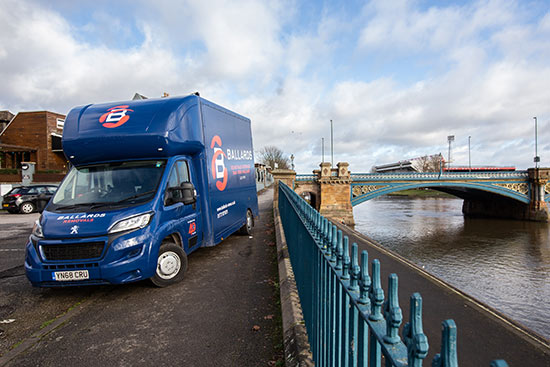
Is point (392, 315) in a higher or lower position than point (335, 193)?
higher

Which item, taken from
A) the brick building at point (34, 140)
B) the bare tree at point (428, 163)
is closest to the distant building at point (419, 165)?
the bare tree at point (428, 163)

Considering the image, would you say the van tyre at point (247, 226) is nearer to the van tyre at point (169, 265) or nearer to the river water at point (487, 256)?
the van tyre at point (169, 265)

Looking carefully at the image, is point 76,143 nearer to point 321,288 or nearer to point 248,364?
Answer: point 248,364

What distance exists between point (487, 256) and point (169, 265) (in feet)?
70.3

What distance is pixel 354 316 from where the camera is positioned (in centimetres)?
160

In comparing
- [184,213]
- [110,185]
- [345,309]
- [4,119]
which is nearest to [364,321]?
[345,309]

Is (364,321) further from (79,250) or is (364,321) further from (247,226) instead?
(247,226)

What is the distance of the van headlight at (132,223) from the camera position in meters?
4.31

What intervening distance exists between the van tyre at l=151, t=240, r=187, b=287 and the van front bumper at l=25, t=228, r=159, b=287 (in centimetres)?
54

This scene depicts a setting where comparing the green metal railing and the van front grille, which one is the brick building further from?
the green metal railing

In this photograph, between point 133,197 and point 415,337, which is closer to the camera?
point 415,337

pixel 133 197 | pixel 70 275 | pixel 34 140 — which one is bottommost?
pixel 70 275

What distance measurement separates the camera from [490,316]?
19.7ft

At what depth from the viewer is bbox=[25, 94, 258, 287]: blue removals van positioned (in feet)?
14.1
